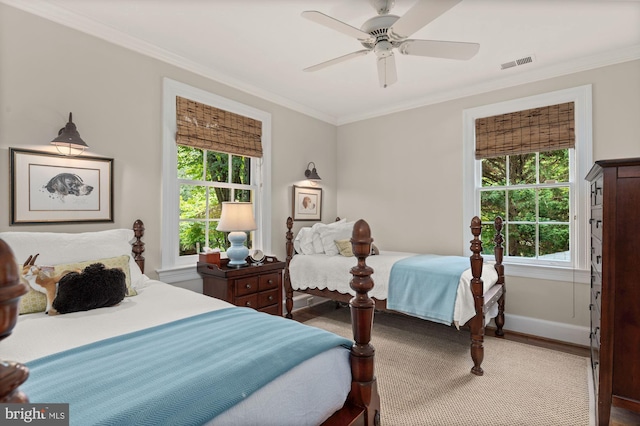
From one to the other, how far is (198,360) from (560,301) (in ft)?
11.5

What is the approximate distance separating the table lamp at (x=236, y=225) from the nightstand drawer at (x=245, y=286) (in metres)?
0.16

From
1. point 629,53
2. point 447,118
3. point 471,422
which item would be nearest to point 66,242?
point 471,422

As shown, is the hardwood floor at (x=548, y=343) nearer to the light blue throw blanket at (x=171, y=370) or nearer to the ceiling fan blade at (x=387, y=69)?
the light blue throw blanket at (x=171, y=370)

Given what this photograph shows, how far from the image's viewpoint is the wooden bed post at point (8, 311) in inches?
19.4

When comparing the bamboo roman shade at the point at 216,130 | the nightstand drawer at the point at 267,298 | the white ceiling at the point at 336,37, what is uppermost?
the white ceiling at the point at 336,37

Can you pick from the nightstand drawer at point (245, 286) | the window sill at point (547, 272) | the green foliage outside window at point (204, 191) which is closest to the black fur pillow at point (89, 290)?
the nightstand drawer at point (245, 286)

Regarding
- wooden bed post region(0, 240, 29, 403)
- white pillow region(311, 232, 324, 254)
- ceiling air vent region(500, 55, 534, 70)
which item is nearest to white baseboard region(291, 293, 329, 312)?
white pillow region(311, 232, 324, 254)

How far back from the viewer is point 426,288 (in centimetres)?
278

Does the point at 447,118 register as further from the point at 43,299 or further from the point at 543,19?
the point at 43,299

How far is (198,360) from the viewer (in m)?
1.12

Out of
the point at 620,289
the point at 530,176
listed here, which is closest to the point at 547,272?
the point at 530,176

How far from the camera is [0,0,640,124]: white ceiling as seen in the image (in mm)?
2281

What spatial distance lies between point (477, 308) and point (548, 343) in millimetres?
1207

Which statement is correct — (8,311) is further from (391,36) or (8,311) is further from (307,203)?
(307,203)
